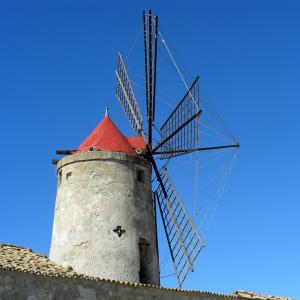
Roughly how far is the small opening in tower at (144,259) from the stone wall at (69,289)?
2274 millimetres

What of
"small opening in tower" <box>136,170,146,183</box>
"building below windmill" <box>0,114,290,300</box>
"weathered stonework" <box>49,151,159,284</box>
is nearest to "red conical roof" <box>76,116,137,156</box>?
"building below windmill" <box>0,114,290,300</box>

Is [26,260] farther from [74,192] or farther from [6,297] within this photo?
[74,192]

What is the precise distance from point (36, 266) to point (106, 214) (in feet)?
10.3

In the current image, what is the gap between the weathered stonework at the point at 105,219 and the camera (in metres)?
13.7

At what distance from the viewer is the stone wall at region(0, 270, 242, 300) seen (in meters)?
9.98

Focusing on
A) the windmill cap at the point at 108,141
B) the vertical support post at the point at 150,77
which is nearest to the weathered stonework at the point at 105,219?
the windmill cap at the point at 108,141

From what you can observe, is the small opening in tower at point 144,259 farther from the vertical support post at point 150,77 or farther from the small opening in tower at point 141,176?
the vertical support post at point 150,77

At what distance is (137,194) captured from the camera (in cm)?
1474

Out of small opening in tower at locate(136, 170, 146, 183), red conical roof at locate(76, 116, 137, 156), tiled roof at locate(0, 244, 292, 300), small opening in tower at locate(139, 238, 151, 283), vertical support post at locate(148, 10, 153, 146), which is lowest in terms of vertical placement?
tiled roof at locate(0, 244, 292, 300)

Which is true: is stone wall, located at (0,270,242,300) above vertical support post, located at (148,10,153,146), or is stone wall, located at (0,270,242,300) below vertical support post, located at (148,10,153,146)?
below

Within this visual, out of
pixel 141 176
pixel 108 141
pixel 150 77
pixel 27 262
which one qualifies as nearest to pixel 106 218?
pixel 141 176

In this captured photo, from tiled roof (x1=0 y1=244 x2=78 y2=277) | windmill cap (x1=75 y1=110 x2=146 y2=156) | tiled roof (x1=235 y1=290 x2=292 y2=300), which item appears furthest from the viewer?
windmill cap (x1=75 y1=110 x2=146 y2=156)

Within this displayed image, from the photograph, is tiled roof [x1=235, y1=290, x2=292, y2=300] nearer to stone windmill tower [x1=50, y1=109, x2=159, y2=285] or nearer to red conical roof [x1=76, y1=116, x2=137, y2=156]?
stone windmill tower [x1=50, y1=109, x2=159, y2=285]

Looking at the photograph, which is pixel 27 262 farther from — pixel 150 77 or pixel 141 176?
pixel 150 77
